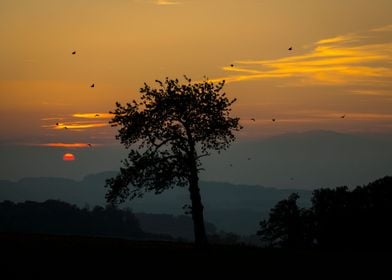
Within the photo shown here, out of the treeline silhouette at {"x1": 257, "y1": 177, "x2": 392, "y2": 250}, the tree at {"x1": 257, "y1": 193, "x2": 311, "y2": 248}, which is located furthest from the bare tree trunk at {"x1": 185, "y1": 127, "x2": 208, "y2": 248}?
the tree at {"x1": 257, "y1": 193, "x2": 311, "y2": 248}

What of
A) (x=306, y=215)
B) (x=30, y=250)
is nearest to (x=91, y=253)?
(x=30, y=250)

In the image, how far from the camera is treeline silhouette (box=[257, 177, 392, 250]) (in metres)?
82.6

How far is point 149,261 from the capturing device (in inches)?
1499

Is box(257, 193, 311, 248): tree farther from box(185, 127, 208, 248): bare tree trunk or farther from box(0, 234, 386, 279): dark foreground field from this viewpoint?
box(0, 234, 386, 279): dark foreground field

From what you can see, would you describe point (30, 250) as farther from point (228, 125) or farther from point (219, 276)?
point (228, 125)

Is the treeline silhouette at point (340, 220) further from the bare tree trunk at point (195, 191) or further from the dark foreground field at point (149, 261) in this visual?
the dark foreground field at point (149, 261)

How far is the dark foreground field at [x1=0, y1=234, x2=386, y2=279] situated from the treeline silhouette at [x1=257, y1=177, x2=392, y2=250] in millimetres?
34318

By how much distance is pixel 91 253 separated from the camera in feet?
134

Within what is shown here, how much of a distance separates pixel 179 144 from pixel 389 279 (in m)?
22.1

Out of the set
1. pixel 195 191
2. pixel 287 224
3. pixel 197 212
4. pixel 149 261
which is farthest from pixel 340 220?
pixel 149 261

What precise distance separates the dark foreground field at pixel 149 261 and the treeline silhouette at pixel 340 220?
34318 mm

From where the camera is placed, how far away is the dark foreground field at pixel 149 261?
32.9m

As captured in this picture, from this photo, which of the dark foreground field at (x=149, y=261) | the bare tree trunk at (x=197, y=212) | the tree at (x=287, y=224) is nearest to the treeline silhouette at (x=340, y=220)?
the tree at (x=287, y=224)

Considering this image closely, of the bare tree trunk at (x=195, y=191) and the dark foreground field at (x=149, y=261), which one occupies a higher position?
the bare tree trunk at (x=195, y=191)
